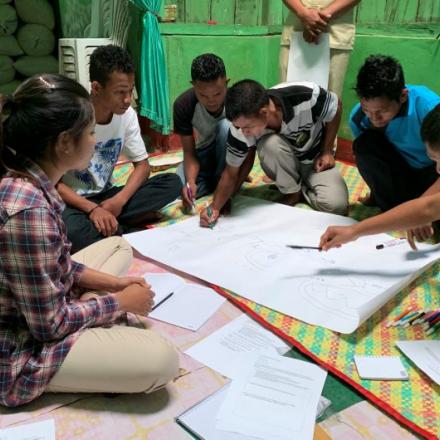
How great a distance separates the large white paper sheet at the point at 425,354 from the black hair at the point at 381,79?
833 millimetres

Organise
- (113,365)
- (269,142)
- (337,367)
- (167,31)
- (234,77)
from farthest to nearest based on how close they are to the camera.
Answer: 1. (234,77)
2. (167,31)
3. (269,142)
4. (337,367)
5. (113,365)

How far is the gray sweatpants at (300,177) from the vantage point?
183 cm

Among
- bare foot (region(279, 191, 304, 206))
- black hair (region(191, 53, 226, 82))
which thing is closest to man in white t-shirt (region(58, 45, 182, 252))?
black hair (region(191, 53, 226, 82))

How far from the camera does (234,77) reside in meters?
3.11

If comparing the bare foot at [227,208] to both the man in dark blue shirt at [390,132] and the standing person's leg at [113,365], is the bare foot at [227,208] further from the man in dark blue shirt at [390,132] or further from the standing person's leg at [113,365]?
the standing person's leg at [113,365]

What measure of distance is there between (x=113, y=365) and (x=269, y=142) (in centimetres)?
122

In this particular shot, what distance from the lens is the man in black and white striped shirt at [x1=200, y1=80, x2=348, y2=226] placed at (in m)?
1.76

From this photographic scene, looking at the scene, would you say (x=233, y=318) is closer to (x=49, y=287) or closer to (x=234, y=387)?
(x=234, y=387)

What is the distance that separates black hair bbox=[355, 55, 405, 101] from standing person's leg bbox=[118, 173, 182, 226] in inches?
33.1

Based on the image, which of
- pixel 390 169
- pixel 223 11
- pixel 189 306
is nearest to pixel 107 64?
pixel 189 306

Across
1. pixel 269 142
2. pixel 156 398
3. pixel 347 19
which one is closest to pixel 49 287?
pixel 156 398

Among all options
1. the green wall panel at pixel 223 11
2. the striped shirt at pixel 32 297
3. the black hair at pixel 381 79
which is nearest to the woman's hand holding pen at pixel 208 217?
the black hair at pixel 381 79

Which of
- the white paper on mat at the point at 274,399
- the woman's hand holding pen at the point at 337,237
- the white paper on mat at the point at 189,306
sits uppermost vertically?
the woman's hand holding pen at the point at 337,237

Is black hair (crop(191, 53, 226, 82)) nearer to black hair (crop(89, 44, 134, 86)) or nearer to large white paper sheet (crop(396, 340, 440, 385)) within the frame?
black hair (crop(89, 44, 134, 86))
